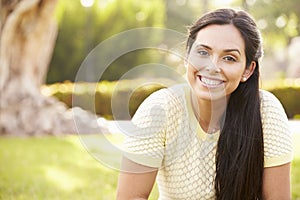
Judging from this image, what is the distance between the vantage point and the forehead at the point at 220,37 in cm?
233

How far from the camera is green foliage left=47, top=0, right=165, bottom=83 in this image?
18.5 metres

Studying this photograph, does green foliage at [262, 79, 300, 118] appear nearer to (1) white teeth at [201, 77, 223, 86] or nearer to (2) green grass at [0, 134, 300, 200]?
(2) green grass at [0, 134, 300, 200]

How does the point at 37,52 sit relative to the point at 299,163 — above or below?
above

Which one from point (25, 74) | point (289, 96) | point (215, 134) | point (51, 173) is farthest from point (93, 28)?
point (215, 134)

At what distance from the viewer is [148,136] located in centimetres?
237

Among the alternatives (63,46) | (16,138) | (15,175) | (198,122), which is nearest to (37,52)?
(16,138)

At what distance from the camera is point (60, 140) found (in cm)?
780

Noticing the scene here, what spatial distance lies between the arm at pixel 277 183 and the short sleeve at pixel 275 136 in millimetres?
26

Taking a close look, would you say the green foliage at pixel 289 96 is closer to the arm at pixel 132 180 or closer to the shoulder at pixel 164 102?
the shoulder at pixel 164 102

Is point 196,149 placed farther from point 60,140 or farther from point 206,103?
point 60,140

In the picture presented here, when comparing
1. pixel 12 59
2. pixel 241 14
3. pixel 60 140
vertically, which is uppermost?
pixel 241 14

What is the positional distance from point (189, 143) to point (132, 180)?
10.9 inches

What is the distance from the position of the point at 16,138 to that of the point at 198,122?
5750mm

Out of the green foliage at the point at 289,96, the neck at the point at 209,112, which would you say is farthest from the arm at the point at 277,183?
the green foliage at the point at 289,96
